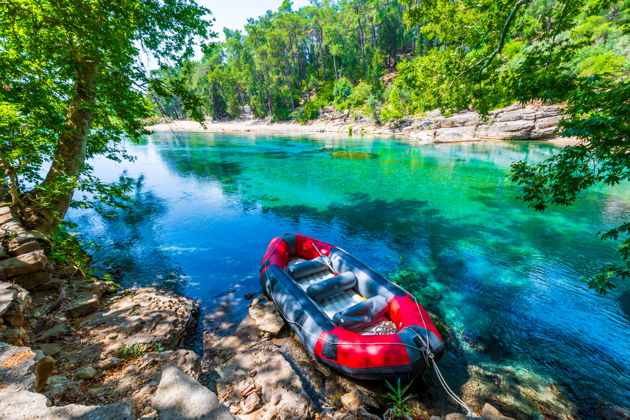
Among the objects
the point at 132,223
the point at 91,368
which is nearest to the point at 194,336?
the point at 91,368

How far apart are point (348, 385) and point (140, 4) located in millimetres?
9092

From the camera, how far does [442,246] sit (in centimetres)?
933

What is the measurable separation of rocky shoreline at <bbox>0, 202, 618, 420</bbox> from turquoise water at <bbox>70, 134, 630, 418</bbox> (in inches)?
→ 40.3

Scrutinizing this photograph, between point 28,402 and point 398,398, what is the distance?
424 centimetres

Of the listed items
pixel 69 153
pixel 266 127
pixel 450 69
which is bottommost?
pixel 69 153

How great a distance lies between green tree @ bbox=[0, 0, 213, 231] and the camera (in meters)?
3.79

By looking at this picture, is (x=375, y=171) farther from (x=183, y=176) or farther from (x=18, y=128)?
(x=18, y=128)

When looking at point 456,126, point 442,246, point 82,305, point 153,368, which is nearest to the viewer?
point 153,368

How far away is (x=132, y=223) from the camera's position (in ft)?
38.5

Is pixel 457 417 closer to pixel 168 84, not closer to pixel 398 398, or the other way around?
pixel 398 398

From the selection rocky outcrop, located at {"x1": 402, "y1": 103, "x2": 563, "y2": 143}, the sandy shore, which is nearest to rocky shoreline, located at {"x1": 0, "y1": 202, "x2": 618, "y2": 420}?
rocky outcrop, located at {"x1": 402, "y1": 103, "x2": 563, "y2": 143}

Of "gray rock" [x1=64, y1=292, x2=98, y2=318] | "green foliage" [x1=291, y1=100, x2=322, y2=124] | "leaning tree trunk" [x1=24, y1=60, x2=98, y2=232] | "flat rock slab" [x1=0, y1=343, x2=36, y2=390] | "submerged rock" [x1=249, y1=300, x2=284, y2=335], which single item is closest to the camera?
"flat rock slab" [x1=0, y1=343, x2=36, y2=390]

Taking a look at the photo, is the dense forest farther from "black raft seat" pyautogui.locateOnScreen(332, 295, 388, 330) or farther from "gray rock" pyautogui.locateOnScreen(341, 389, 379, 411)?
"gray rock" pyautogui.locateOnScreen(341, 389, 379, 411)

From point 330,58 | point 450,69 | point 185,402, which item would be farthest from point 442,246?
point 330,58
